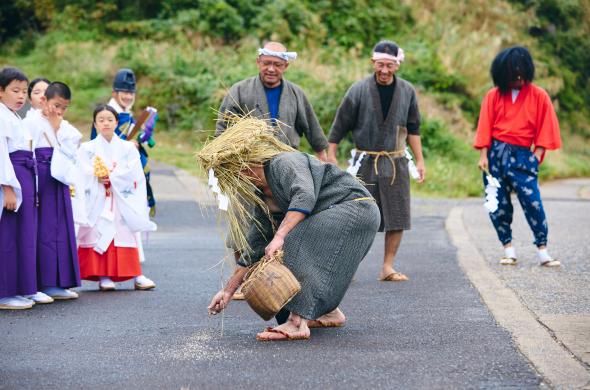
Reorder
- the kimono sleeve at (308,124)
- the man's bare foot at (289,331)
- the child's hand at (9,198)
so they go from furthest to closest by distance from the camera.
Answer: the kimono sleeve at (308,124), the child's hand at (9,198), the man's bare foot at (289,331)

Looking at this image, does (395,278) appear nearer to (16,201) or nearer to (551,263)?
(551,263)

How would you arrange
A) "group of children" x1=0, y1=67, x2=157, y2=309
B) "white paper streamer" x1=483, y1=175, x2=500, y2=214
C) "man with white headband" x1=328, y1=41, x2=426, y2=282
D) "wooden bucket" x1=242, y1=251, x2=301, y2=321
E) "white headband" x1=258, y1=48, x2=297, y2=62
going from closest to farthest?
"wooden bucket" x1=242, y1=251, x2=301, y2=321 → "group of children" x1=0, y1=67, x2=157, y2=309 → "white headband" x1=258, y1=48, x2=297, y2=62 → "man with white headband" x1=328, y1=41, x2=426, y2=282 → "white paper streamer" x1=483, y1=175, x2=500, y2=214

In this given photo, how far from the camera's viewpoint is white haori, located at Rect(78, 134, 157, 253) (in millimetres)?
8961

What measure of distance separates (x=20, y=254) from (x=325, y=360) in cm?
330

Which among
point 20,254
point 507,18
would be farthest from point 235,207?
point 507,18

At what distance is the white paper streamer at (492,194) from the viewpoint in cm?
998

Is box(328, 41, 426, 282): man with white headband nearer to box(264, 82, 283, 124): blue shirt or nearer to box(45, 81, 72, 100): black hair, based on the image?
box(264, 82, 283, 124): blue shirt

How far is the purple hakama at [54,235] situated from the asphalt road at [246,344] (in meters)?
0.27

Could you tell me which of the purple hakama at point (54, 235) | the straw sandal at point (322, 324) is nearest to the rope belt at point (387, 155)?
the purple hakama at point (54, 235)

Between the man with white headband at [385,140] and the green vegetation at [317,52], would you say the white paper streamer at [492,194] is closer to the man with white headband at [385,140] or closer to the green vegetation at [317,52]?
the man with white headband at [385,140]

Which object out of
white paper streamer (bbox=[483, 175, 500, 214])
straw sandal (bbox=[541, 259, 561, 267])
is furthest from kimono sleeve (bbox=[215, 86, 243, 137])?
straw sandal (bbox=[541, 259, 561, 267])

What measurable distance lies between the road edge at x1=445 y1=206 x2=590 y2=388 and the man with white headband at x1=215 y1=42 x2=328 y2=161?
1.91 meters

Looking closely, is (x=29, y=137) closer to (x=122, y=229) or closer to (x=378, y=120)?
(x=122, y=229)

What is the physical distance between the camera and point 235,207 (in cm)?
671
